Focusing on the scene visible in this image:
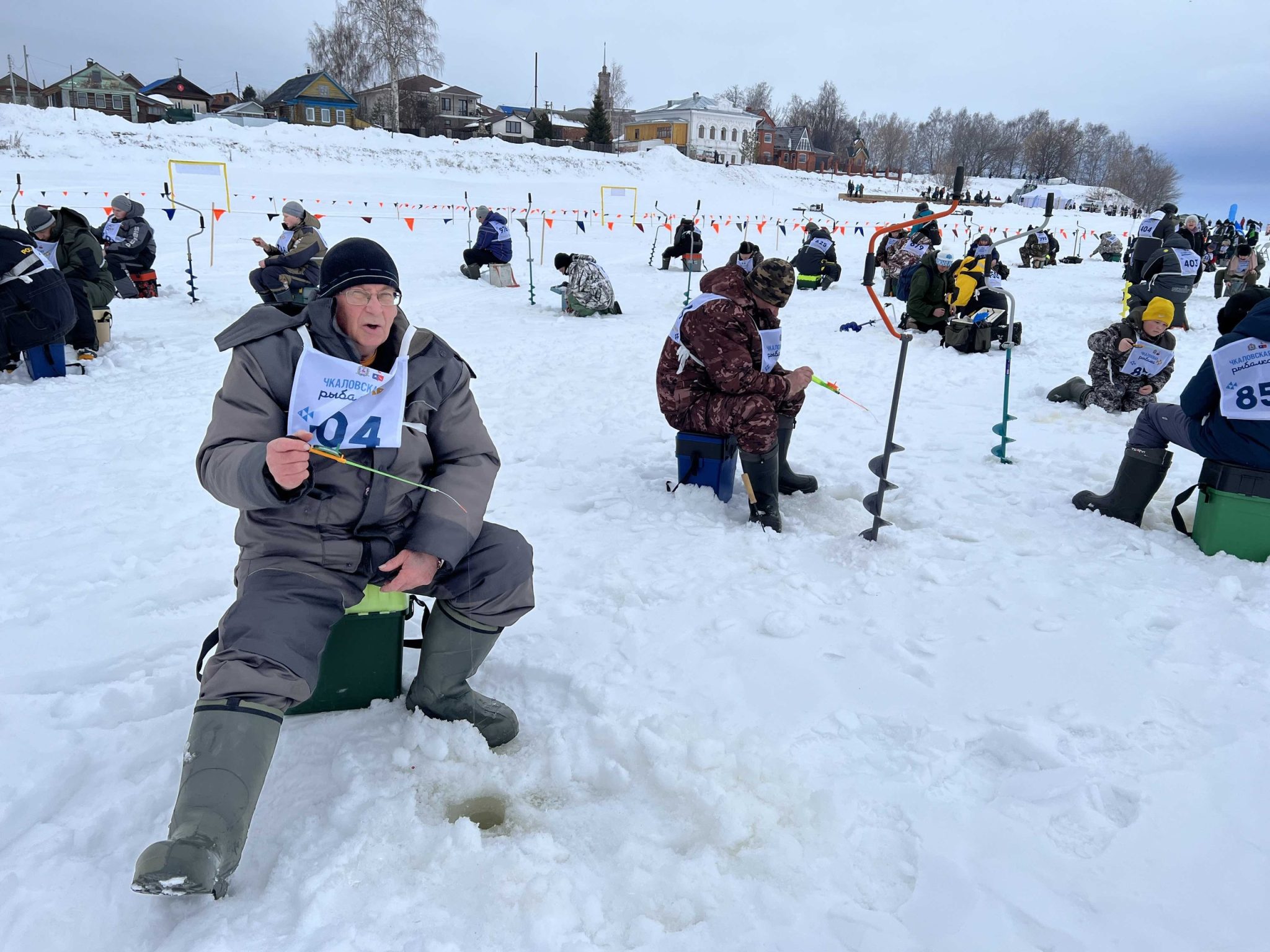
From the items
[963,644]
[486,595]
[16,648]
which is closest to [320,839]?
[486,595]

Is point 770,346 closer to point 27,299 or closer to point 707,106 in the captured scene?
point 27,299

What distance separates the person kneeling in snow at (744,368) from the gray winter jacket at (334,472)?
1938 mm

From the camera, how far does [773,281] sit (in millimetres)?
4000

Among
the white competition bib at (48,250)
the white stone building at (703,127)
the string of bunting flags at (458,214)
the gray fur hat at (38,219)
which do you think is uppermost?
the white stone building at (703,127)

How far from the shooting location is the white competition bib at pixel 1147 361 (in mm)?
6125

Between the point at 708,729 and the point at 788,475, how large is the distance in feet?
7.79

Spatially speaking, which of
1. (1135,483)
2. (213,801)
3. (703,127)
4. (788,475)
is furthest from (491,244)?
(703,127)

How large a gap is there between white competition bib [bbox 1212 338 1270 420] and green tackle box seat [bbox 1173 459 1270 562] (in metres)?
0.27

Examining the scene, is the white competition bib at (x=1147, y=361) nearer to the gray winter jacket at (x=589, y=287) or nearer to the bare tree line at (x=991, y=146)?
the gray winter jacket at (x=589, y=287)

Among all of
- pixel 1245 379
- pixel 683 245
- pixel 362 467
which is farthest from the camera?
pixel 683 245

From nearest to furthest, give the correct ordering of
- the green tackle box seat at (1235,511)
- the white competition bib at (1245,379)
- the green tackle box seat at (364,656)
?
the green tackle box seat at (364,656), the white competition bib at (1245,379), the green tackle box seat at (1235,511)

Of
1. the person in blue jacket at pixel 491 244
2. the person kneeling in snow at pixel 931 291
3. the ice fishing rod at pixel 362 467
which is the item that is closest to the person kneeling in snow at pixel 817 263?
the person kneeling in snow at pixel 931 291

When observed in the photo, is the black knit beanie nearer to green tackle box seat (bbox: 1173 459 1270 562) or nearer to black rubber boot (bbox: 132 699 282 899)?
black rubber boot (bbox: 132 699 282 899)

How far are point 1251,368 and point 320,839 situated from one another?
161 inches
